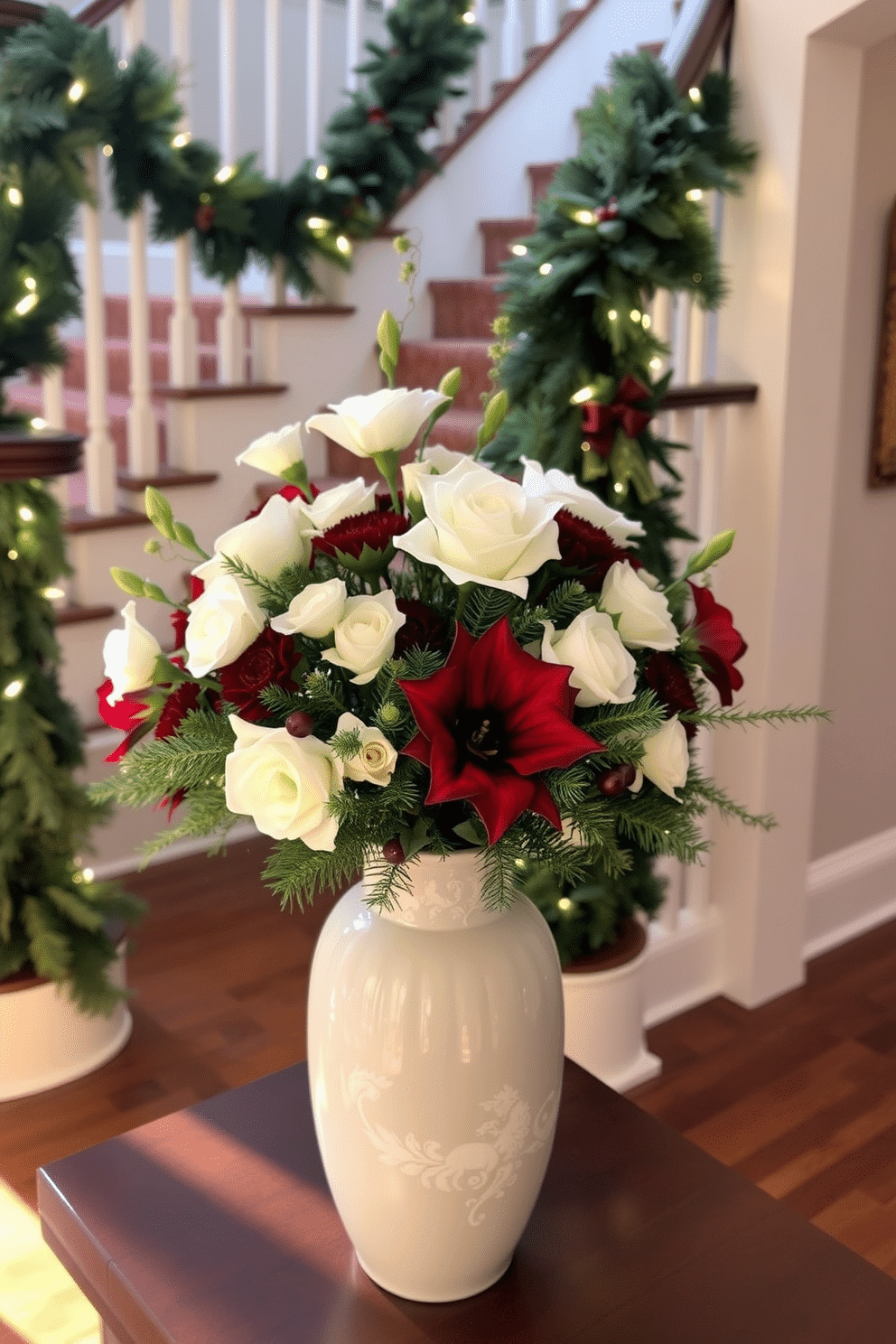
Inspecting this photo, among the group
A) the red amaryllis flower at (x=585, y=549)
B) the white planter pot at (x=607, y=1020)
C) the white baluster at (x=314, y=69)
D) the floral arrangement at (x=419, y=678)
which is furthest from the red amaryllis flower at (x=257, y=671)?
the white baluster at (x=314, y=69)

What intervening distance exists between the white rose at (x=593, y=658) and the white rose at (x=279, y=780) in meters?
0.16

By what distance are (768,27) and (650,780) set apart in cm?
177

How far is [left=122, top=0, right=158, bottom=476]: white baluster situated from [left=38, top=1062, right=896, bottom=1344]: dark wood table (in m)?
2.06

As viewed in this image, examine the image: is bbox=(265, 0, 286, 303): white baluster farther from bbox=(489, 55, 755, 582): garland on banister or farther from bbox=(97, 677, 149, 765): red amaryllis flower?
bbox=(97, 677, 149, 765): red amaryllis flower

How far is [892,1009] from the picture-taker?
2639 millimetres

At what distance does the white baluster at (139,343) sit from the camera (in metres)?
2.90

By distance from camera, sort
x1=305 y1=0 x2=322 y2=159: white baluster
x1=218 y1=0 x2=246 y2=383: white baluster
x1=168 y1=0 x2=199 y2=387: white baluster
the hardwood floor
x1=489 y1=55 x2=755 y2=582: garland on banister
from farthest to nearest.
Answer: x1=305 y1=0 x2=322 y2=159: white baluster, x1=218 y1=0 x2=246 y2=383: white baluster, x1=168 y1=0 x2=199 y2=387: white baluster, the hardwood floor, x1=489 y1=55 x2=755 y2=582: garland on banister

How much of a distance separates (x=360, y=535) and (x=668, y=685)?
246mm

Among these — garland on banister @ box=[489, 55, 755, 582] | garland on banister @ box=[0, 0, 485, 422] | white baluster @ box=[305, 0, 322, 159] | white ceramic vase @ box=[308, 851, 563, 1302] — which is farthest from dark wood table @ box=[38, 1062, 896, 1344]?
white baluster @ box=[305, 0, 322, 159]

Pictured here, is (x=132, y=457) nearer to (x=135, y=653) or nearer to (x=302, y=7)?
(x=135, y=653)

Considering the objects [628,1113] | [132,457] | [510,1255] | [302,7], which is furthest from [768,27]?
[302,7]

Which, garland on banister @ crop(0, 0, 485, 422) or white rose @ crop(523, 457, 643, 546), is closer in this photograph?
white rose @ crop(523, 457, 643, 546)

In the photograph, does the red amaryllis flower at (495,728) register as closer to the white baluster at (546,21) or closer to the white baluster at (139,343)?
the white baluster at (139,343)

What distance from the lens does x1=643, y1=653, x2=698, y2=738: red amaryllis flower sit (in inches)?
37.3
